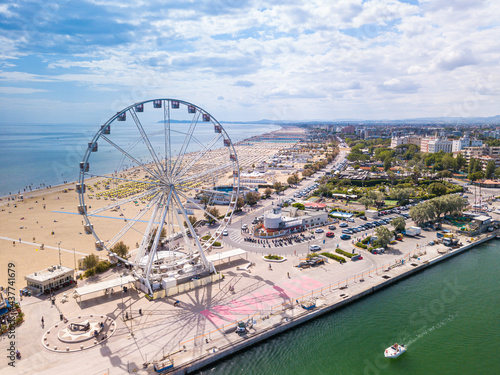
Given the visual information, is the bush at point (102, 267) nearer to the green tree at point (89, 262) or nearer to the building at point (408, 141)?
the green tree at point (89, 262)

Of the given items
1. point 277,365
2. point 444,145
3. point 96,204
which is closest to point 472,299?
point 277,365

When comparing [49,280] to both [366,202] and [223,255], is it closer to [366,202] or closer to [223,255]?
[223,255]

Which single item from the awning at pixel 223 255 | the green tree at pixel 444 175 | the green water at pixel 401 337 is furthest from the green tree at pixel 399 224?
the green tree at pixel 444 175

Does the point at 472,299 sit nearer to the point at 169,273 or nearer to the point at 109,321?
the point at 169,273

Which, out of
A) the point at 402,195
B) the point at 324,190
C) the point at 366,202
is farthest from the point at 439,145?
the point at 366,202

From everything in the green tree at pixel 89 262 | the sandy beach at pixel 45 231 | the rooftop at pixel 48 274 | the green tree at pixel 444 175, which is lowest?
the sandy beach at pixel 45 231

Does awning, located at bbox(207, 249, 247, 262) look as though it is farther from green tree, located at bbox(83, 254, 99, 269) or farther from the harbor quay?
green tree, located at bbox(83, 254, 99, 269)
